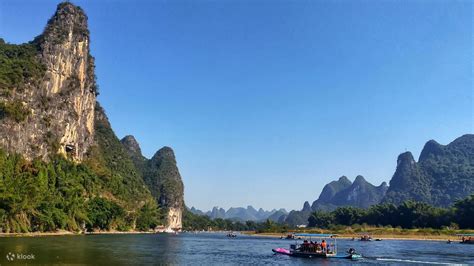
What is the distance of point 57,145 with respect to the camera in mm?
112250

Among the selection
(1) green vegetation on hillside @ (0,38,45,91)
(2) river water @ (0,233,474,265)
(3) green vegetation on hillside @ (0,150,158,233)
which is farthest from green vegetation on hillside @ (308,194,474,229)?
(1) green vegetation on hillside @ (0,38,45,91)

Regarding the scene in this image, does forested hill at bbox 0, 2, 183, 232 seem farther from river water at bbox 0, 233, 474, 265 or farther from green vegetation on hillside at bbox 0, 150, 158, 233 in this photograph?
river water at bbox 0, 233, 474, 265

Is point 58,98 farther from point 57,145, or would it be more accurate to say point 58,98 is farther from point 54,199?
point 54,199

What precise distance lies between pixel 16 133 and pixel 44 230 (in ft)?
79.6

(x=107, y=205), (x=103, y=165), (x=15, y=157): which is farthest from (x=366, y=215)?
(x=15, y=157)

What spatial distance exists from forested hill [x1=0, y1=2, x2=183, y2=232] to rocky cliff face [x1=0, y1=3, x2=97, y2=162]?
245 mm

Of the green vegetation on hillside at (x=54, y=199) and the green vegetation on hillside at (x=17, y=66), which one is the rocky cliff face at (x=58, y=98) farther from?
the green vegetation on hillside at (x=54, y=199)

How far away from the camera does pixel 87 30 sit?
14212 cm

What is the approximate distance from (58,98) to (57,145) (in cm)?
1413

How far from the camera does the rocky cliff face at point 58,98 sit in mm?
97125

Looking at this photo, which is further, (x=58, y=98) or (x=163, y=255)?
(x=58, y=98)

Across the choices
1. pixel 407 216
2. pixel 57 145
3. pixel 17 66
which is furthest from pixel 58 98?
pixel 407 216

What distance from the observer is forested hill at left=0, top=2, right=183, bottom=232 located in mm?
81500

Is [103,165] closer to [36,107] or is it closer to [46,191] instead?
[36,107]
